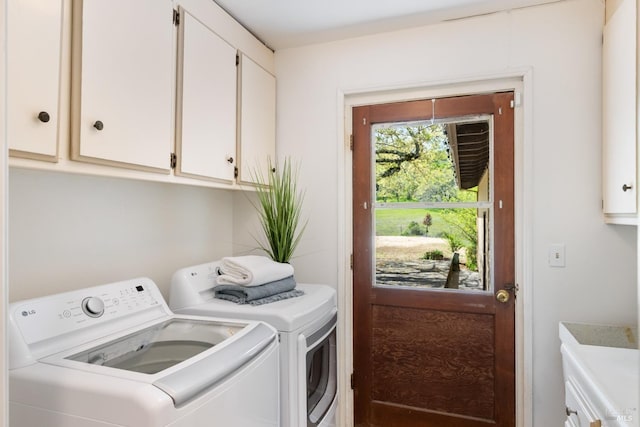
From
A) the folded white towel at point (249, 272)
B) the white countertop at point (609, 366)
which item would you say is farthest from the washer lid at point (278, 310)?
the white countertop at point (609, 366)

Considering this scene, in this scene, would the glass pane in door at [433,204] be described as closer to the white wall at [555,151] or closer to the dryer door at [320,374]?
the white wall at [555,151]

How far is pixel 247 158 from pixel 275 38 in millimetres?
784

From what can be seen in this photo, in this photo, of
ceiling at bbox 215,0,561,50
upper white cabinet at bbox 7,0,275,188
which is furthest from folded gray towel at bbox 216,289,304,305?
ceiling at bbox 215,0,561,50

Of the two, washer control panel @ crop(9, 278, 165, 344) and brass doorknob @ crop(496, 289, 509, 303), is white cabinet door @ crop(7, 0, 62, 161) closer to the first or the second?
Answer: washer control panel @ crop(9, 278, 165, 344)

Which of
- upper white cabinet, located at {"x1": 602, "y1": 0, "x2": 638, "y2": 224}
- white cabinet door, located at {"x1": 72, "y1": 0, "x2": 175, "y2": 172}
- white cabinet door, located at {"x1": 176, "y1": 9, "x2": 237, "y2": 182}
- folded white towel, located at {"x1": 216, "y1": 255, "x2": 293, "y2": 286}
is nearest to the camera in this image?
white cabinet door, located at {"x1": 72, "y1": 0, "x2": 175, "y2": 172}

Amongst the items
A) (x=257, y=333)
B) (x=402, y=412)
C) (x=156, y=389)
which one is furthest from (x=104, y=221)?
(x=402, y=412)

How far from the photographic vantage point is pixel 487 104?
2041 mm

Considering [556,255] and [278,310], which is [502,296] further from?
[278,310]

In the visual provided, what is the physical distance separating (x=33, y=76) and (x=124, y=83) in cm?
32

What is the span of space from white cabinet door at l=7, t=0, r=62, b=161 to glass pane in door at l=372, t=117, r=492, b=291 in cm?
162

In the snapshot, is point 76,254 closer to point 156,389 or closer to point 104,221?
Answer: point 104,221

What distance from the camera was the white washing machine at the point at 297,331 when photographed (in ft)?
4.88

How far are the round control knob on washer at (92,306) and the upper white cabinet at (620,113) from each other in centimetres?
203

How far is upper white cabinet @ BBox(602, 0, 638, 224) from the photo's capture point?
148 cm
